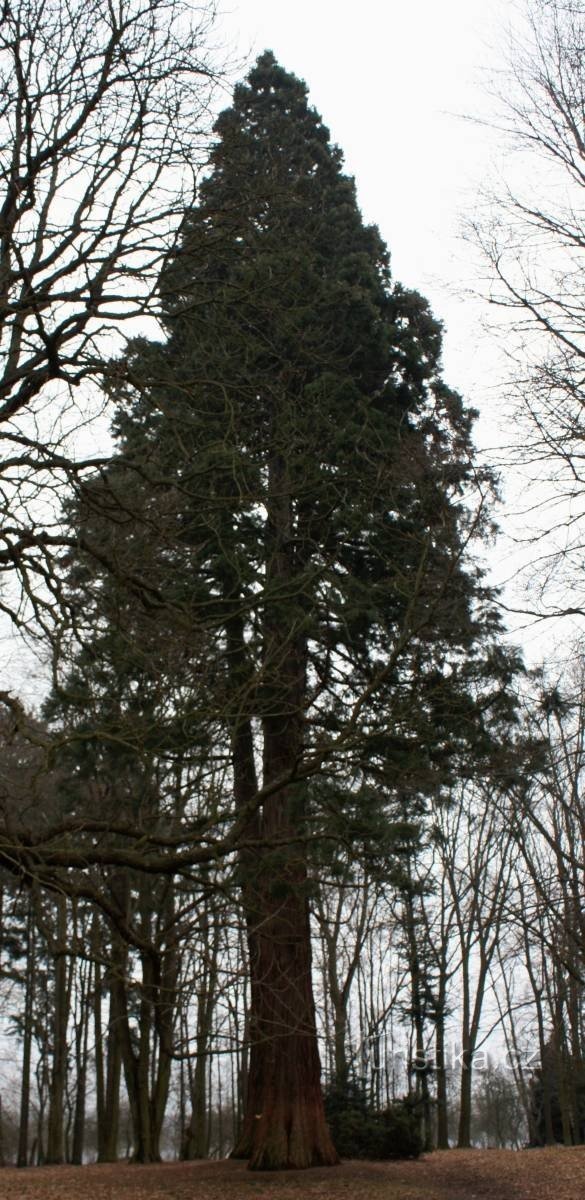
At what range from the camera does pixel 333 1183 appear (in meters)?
12.2

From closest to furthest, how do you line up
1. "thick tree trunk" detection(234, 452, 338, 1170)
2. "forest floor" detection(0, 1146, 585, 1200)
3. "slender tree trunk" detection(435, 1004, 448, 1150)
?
"forest floor" detection(0, 1146, 585, 1200) → "thick tree trunk" detection(234, 452, 338, 1170) → "slender tree trunk" detection(435, 1004, 448, 1150)

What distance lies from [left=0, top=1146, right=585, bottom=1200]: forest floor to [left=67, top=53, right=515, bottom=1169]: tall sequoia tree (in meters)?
0.71

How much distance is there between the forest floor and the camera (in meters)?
11.8

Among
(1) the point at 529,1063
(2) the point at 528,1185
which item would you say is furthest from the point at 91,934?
(1) the point at 529,1063

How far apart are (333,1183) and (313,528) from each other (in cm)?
741

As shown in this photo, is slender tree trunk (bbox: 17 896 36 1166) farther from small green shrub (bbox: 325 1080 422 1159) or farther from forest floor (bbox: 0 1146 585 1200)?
small green shrub (bbox: 325 1080 422 1159)

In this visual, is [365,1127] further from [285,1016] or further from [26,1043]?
[26,1043]

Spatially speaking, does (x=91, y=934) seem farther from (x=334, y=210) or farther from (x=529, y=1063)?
Result: (x=529, y=1063)

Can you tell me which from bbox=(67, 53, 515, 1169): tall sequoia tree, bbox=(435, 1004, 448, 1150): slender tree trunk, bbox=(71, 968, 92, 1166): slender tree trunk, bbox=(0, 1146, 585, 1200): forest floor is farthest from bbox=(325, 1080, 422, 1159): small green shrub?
bbox=(71, 968, 92, 1166): slender tree trunk

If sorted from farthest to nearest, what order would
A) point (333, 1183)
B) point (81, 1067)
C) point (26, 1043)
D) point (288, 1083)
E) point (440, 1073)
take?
1. point (440, 1073)
2. point (81, 1067)
3. point (26, 1043)
4. point (288, 1083)
5. point (333, 1183)

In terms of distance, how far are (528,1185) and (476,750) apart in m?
5.18

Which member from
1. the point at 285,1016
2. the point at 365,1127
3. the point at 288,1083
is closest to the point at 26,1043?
the point at 365,1127

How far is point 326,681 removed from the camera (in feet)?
46.8

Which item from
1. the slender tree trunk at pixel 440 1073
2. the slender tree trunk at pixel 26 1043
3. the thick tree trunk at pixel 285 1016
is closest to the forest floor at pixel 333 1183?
the thick tree trunk at pixel 285 1016
